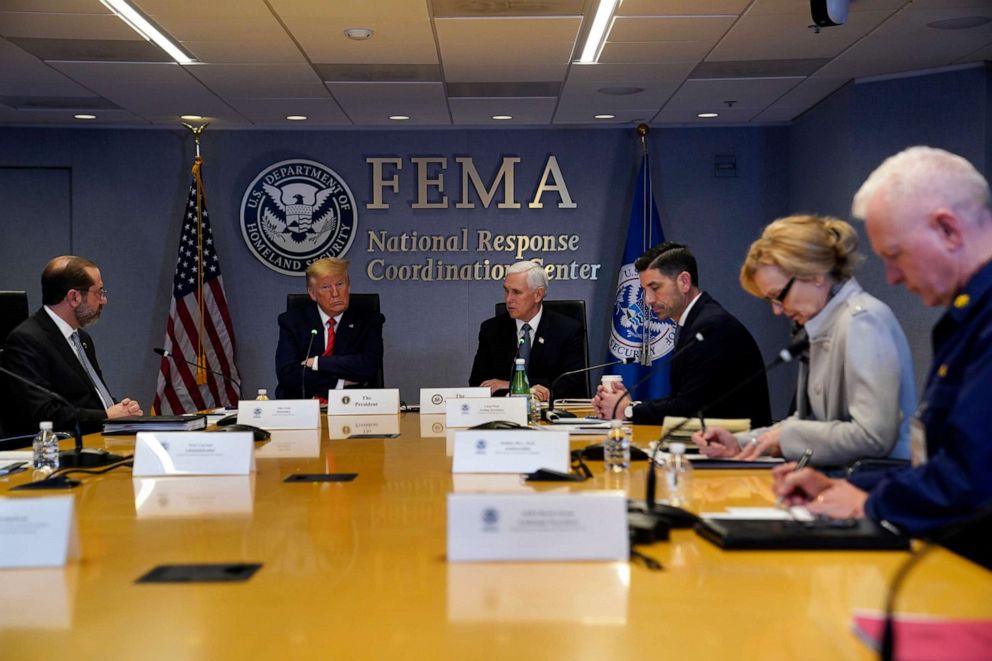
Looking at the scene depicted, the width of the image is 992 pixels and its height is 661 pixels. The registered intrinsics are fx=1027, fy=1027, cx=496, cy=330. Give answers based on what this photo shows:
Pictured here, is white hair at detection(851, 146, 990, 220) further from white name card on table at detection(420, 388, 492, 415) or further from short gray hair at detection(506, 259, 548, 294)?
short gray hair at detection(506, 259, 548, 294)

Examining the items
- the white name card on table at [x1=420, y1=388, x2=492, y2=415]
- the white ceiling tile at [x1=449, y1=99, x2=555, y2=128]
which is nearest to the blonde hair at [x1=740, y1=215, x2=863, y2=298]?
the white name card on table at [x1=420, y1=388, x2=492, y2=415]

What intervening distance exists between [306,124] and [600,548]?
6.77 m

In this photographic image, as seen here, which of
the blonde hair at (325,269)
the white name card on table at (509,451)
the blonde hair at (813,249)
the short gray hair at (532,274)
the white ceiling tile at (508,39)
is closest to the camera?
the white name card on table at (509,451)

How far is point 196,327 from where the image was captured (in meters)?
7.68

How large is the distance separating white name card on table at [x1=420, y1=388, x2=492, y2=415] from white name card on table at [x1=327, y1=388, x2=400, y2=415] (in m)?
0.13

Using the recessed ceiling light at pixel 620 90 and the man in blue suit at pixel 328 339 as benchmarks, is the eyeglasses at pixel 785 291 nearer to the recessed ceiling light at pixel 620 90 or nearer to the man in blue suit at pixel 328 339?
the man in blue suit at pixel 328 339

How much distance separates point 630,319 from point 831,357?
4.90m

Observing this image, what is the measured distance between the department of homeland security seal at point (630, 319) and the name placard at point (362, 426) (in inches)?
132

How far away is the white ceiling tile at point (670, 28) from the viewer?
16.8 feet

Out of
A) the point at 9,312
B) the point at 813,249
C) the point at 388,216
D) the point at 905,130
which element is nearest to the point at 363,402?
the point at 9,312

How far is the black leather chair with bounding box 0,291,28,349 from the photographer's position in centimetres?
501

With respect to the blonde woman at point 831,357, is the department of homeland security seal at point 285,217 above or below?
above

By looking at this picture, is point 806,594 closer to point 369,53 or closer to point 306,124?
point 369,53

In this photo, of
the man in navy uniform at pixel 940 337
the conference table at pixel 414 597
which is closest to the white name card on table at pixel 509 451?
the conference table at pixel 414 597
